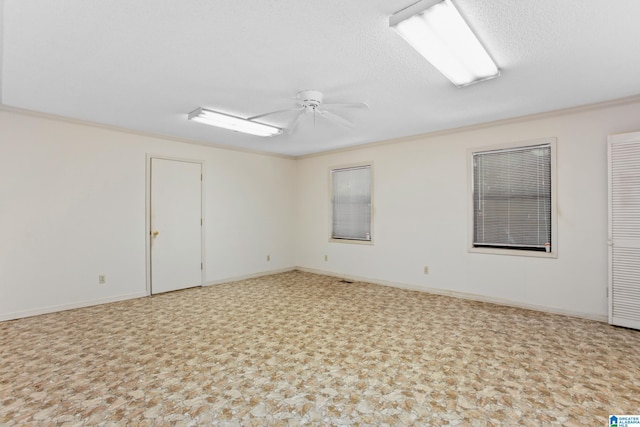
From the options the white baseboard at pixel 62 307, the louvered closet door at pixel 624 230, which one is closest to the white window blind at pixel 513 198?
the louvered closet door at pixel 624 230

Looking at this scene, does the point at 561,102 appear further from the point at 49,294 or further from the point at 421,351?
the point at 49,294

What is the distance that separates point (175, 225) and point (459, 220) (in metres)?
4.54

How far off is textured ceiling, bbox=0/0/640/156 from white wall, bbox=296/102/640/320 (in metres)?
0.50

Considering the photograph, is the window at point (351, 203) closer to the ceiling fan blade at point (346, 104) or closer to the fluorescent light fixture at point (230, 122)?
the fluorescent light fixture at point (230, 122)

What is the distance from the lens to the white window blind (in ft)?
13.4

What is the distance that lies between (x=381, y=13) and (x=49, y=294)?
4.94 meters

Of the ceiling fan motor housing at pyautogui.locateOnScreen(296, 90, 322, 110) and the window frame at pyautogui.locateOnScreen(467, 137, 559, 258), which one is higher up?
the ceiling fan motor housing at pyautogui.locateOnScreen(296, 90, 322, 110)

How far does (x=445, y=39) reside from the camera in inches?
86.0

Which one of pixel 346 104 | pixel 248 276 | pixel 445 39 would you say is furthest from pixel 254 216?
pixel 445 39

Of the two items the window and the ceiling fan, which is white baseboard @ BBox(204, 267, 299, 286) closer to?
the window

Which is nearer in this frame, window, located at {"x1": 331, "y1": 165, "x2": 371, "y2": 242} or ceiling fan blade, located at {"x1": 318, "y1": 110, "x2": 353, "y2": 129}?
ceiling fan blade, located at {"x1": 318, "y1": 110, "x2": 353, "y2": 129}

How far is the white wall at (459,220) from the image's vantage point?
374 centimetres

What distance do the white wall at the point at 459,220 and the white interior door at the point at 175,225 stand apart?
2.37 meters

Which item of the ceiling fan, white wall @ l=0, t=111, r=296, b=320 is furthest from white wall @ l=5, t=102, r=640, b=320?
the ceiling fan
